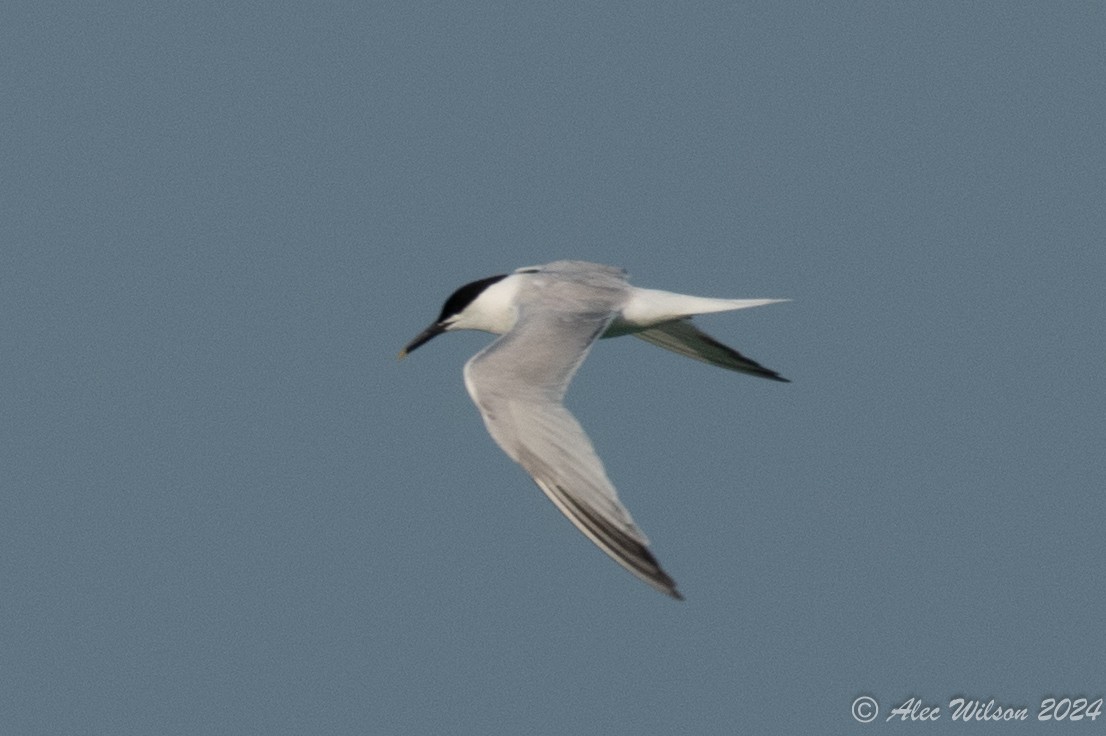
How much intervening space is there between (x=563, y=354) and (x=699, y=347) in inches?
98.7

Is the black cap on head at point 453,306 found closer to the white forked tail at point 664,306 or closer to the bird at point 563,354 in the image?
the bird at point 563,354

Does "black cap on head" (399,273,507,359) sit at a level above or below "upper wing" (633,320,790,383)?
above

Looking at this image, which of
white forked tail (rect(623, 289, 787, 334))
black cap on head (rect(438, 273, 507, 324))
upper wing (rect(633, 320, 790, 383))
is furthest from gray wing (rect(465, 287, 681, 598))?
upper wing (rect(633, 320, 790, 383))

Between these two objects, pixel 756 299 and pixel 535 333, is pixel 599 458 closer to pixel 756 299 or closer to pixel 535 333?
pixel 535 333

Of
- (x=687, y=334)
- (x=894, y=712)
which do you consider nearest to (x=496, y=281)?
(x=687, y=334)

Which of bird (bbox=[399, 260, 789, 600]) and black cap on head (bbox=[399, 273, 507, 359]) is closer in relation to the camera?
bird (bbox=[399, 260, 789, 600])

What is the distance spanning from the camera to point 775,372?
482 inches

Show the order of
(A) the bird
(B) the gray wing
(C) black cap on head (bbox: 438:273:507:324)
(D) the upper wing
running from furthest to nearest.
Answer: (D) the upper wing → (C) black cap on head (bbox: 438:273:507:324) → (A) the bird → (B) the gray wing

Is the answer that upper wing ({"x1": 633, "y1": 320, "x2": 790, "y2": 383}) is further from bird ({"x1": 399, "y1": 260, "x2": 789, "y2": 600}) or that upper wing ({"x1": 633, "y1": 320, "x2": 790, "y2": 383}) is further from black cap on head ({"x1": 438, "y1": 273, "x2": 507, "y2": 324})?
black cap on head ({"x1": 438, "y1": 273, "x2": 507, "y2": 324})

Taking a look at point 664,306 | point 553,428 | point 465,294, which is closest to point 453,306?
point 465,294

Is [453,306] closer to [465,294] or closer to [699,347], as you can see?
[465,294]

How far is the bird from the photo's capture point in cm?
890

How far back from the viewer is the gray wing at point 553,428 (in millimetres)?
8797

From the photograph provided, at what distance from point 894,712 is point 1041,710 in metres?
0.79
